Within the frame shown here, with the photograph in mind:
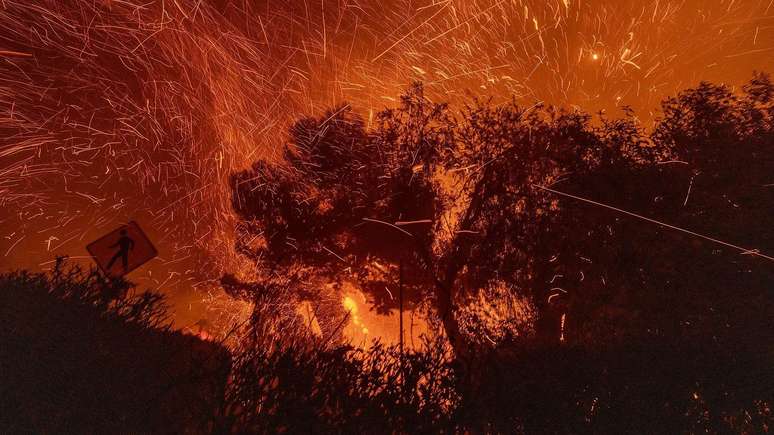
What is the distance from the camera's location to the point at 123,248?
5715 mm

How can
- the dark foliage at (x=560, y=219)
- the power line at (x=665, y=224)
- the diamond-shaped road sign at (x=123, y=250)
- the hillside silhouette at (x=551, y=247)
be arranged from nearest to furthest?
the diamond-shaped road sign at (x=123, y=250)
the hillside silhouette at (x=551, y=247)
the dark foliage at (x=560, y=219)
the power line at (x=665, y=224)

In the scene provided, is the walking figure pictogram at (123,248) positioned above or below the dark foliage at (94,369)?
above

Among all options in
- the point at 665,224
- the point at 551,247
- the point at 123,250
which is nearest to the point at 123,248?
the point at 123,250

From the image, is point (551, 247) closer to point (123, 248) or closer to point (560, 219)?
point (560, 219)

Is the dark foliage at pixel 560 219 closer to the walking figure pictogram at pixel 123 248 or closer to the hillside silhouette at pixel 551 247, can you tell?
the hillside silhouette at pixel 551 247

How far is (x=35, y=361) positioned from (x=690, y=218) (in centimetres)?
955

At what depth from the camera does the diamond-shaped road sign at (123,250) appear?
564cm

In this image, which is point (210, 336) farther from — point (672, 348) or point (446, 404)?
point (672, 348)

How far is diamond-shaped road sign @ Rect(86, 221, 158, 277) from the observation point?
5637 millimetres

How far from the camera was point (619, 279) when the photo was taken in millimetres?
7734

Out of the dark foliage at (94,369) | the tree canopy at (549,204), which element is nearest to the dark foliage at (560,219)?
the tree canopy at (549,204)

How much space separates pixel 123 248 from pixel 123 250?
3cm

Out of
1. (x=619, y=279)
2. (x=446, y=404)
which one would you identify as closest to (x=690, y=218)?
(x=619, y=279)

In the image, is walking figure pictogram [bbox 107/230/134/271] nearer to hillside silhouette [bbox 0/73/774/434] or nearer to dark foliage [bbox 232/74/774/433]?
hillside silhouette [bbox 0/73/774/434]
